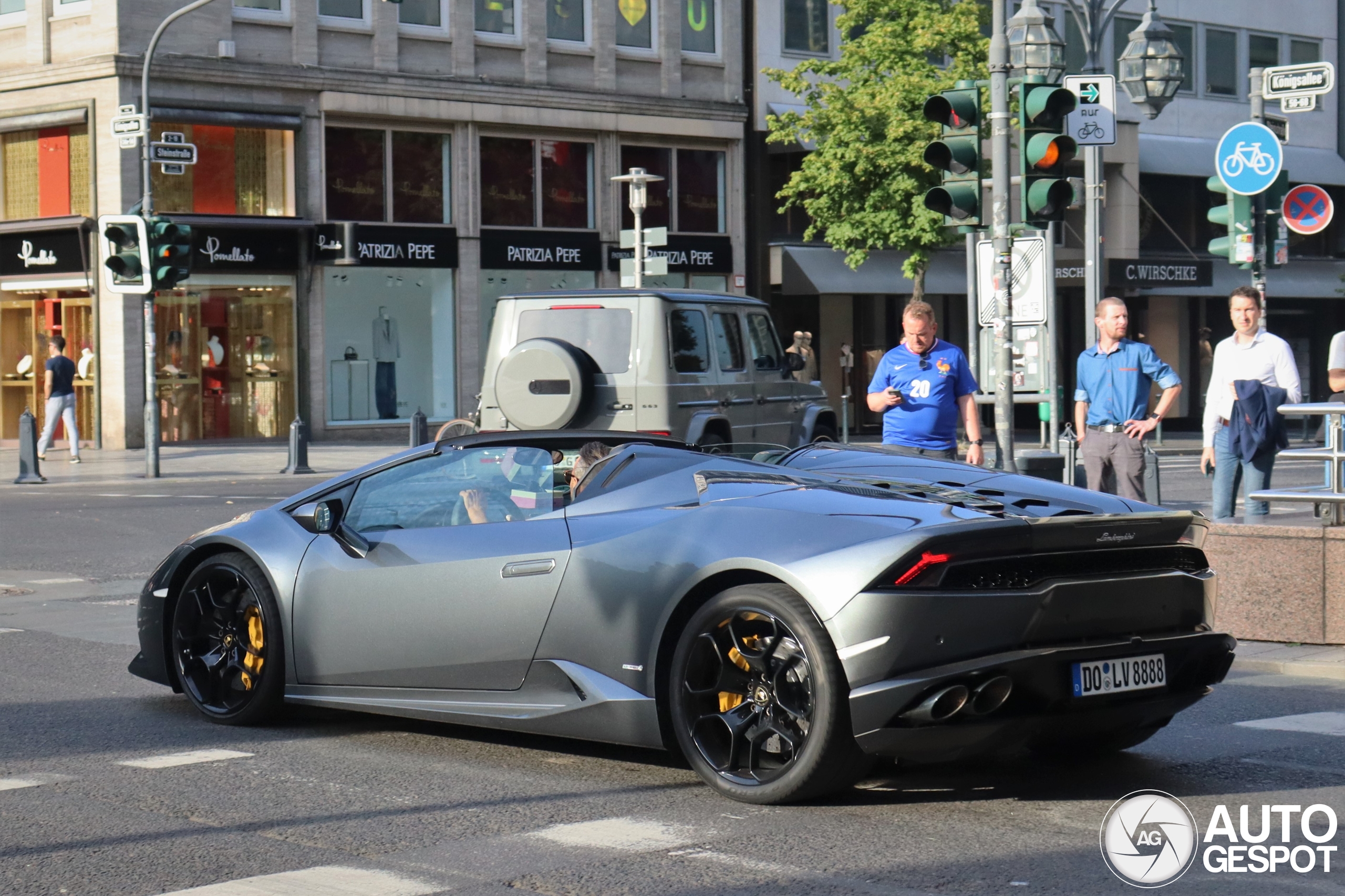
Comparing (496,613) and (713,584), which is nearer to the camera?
(713,584)

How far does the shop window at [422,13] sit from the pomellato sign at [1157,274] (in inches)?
617

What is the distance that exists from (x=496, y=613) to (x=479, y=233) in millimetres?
27809

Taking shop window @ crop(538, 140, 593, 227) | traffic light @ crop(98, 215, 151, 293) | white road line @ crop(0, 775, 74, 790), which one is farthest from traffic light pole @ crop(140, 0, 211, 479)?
white road line @ crop(0, 775, 74, 790)

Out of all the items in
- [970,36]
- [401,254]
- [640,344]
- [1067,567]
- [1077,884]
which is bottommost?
[1077,884]

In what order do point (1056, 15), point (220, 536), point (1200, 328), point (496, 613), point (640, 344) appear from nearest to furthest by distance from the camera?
point (496, 613), point (220, 536), point (640, 344), point (1056, 15), point (1200, 328)

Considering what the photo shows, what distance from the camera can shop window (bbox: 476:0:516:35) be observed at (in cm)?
3381

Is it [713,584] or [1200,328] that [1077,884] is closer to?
[713,584]

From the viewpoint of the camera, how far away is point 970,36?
1241 inches

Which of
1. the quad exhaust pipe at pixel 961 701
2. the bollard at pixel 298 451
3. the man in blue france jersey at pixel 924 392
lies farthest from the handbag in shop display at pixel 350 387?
the quad exhaust pipe at pixel 961 701

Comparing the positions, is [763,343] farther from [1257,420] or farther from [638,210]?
[638,210]

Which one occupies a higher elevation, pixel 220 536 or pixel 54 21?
pixel 54 21

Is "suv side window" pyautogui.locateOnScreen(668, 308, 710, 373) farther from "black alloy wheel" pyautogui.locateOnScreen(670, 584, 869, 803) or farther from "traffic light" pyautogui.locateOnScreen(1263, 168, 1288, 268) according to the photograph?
"black alloy wheel" pyautogui.locateOnScreen(670, 584, 869, 803)

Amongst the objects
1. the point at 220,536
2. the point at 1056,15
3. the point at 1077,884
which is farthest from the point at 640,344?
the point at 1056,15

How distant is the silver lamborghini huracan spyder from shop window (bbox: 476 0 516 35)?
91.0ft
